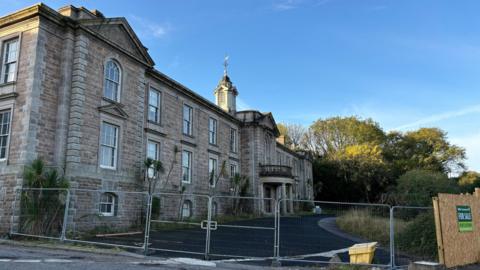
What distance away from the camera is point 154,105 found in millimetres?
22797

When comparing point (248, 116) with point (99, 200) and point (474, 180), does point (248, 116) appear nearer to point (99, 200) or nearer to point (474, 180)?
point (99, 200)

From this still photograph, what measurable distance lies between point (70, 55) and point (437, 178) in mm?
23033

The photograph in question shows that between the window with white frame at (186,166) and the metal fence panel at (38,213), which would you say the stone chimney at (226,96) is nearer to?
the window with white frame at (186,166)

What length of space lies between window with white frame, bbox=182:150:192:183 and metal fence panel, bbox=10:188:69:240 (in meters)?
10.8

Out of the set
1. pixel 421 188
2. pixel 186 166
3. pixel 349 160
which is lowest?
pixel 421 188

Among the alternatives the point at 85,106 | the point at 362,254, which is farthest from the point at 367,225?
the point at 85,106

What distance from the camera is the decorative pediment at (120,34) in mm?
17797

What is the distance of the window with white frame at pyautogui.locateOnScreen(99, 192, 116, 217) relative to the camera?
56.9 feet

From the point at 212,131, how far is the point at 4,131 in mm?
14908

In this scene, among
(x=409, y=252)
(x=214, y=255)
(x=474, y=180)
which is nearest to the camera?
(x=214, y=255)

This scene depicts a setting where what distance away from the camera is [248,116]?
34.4 m

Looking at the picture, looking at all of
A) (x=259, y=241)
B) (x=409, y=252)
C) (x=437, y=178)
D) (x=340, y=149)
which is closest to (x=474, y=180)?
(x=340, y=149)

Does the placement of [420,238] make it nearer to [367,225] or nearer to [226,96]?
[367,225]

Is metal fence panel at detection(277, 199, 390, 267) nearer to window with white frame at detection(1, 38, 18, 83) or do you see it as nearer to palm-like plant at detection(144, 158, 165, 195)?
palm-like plant at detection(144, 158, 165, 195)
